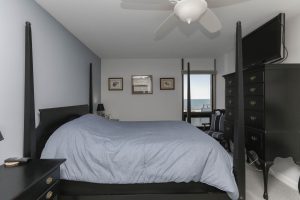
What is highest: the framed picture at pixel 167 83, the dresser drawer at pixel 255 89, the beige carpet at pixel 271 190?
the framed picture at pixel 167 83

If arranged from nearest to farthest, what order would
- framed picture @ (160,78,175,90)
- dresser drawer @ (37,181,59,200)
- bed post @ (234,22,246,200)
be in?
1. dresser drawer @ (37,181,59,200)
2. bed post @ (234,22,246,200)
3. framed picture @ (160,78,175,90)

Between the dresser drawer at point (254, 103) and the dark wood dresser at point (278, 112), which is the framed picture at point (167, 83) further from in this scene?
the dark wood dresser at point (278, 112)

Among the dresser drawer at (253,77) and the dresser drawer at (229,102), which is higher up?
the dresser drawer at (253,77)

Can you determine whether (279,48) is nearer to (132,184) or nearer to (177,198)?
(177,198)

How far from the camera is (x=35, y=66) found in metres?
2.28

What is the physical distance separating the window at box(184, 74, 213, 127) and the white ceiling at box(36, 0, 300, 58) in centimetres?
104

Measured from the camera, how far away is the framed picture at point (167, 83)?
552 centimetres

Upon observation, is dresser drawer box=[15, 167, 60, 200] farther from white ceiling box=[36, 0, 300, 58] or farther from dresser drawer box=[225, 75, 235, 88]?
dresser drawer box=[225, 75, 235, 88]

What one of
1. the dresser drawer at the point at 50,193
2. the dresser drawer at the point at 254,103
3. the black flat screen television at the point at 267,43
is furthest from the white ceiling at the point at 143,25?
the dresser drawer at the point at 50,193

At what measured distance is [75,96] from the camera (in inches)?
140

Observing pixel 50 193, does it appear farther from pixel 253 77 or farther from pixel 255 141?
pixel 253 77

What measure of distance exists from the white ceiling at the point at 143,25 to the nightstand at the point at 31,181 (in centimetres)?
181

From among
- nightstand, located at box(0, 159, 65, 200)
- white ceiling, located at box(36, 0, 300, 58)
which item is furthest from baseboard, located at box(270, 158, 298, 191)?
nightstand, located at box(0, 159, 65, 200)

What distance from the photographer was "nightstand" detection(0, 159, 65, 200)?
3.83ft
